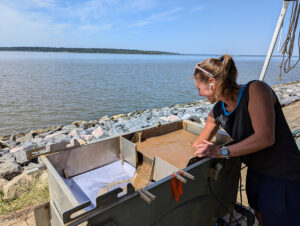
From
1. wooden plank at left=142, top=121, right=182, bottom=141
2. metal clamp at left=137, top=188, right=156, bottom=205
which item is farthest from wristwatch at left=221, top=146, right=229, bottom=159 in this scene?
wooden plank at left=142, top=121, right=182, bottom=141

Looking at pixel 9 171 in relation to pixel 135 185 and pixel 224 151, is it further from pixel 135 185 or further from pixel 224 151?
pixel 224 151

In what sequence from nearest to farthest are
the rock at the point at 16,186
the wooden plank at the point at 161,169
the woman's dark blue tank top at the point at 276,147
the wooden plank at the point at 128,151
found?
the woman's dark blue tank top at the point at 276,147 → the wooden plank at the point at 161,169 → the wooden plank at the point at 128,151 → the rock at the point at 16,186

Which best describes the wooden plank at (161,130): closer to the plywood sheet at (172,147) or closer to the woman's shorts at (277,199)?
the plywood sheet at (172,147)

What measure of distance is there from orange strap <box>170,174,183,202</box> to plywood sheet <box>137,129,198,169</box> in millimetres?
550

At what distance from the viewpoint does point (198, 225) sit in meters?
2.07

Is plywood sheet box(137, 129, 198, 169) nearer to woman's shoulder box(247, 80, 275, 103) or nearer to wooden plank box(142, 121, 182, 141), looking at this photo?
wooden plank box(142, 121, 182, 141)

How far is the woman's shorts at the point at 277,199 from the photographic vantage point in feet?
5.48

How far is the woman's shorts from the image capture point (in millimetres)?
1669

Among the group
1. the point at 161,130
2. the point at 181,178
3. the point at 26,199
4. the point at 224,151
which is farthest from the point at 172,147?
the point at 26,199

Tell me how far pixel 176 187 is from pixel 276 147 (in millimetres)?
808

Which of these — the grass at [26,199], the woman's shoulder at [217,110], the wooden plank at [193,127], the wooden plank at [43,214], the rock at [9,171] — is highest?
the woman's shoulder at [217,110]

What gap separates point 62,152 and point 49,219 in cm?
57

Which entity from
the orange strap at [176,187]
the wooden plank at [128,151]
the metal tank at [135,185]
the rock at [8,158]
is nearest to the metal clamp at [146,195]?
the metal tank at [135,185]

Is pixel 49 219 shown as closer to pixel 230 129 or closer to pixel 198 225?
pixel 198 225
